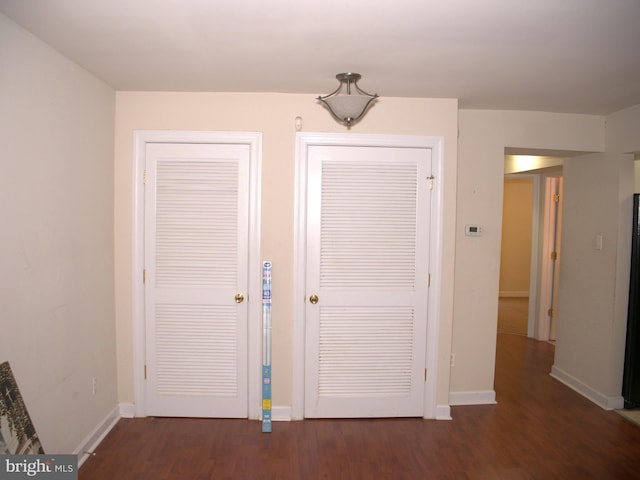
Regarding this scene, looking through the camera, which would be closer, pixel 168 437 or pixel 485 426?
pixel 168 437

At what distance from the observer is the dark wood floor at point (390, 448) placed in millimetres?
2359

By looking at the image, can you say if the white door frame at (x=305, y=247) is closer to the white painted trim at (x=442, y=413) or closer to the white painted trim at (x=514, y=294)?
the white painted trim at (x=442, y=413)

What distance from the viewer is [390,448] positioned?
261 centimetres

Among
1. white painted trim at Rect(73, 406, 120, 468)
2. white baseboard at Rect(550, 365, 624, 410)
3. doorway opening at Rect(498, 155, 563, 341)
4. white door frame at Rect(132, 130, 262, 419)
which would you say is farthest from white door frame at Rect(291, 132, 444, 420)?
doorway opening at Rect(498, 155, 563, 341)

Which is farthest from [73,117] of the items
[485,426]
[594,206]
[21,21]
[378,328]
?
[594,206]

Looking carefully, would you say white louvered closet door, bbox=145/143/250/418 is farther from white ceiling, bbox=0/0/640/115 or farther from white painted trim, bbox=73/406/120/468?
white ceiling, bbox=0/0/640/115

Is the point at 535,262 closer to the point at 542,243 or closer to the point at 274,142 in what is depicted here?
the point at 542,243

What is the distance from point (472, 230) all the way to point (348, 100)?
1.53 m

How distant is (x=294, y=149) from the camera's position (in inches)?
113

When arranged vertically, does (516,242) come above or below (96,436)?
above

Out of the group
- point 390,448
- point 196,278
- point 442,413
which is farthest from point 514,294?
point 196,278

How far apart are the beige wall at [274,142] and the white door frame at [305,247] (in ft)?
0.15

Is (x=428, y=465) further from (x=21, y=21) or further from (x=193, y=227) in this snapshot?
(x=21, y=21)

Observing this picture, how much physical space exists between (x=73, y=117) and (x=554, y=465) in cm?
360
